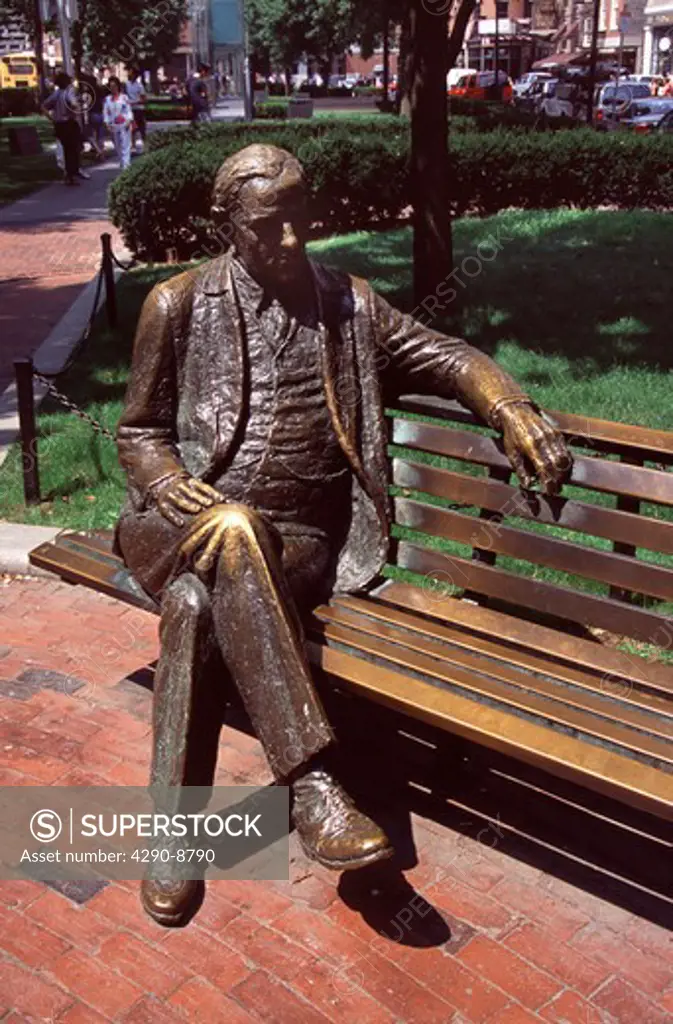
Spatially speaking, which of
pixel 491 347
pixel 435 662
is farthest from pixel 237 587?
pixel 491 347

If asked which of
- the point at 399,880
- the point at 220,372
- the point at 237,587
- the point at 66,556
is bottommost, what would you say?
the point at 399,880

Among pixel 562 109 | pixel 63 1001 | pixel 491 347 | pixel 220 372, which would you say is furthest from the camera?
pixel 562 109

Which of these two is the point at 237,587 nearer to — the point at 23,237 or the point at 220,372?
the point at 220,372

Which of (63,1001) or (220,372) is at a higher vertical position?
(220,372)

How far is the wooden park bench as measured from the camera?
3410mm

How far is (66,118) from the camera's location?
22.3 metres

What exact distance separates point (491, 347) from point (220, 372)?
510 cm

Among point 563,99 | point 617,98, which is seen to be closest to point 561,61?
point 563,99

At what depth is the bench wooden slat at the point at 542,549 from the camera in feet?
13.0

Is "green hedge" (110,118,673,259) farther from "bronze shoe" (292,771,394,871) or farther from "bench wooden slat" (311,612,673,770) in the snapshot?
"bronze shoe" (292,771,394,871)

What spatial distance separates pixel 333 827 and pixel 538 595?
1226mm

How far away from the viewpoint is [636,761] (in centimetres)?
331

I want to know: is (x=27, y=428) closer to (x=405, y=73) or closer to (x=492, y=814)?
(x=492, y=814)

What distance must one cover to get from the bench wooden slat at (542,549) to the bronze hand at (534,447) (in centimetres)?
27
